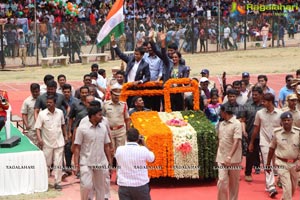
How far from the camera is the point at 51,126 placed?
42.4 ft

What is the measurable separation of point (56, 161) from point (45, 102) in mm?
1144

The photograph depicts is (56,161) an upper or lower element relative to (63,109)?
lower

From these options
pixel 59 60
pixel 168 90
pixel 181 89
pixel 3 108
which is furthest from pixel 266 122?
pixel 59 60

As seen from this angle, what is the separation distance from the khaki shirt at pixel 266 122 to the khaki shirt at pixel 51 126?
3.35 metres

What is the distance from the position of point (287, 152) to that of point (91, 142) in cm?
284

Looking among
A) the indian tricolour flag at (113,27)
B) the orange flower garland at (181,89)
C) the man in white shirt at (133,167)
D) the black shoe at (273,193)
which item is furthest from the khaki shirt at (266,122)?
the indian tricolour flag at (113,27)

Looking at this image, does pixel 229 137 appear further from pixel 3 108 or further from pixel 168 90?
pixel 3 108

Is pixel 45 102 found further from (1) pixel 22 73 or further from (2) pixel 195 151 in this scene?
(1) pixel 22 73

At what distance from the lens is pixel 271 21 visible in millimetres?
41188

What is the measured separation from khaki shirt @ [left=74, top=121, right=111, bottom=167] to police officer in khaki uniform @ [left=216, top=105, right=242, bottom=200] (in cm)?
177

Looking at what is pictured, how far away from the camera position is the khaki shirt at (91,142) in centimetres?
1090

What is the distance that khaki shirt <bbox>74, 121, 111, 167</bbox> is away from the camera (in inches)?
429

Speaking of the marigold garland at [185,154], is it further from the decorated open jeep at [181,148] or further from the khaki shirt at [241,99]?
the khaki shirt at [241,99]

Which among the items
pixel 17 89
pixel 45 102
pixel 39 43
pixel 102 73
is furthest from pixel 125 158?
pixel 39 43
